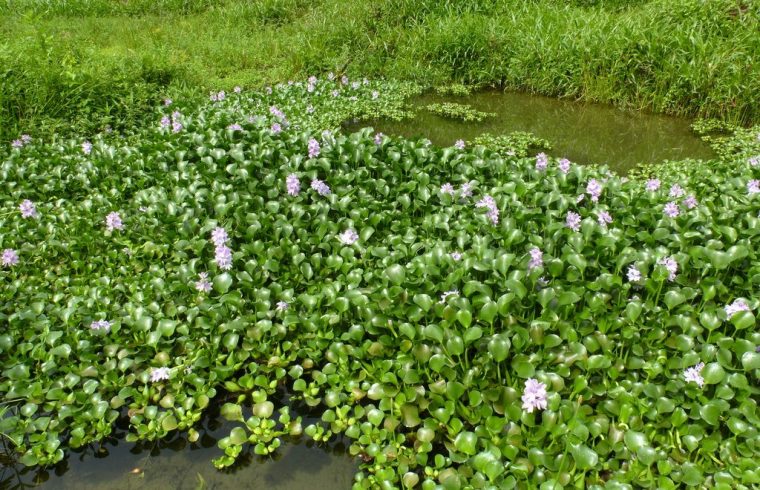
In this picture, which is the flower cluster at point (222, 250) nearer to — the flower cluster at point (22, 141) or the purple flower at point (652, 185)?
the purple flower at point (652, 185)

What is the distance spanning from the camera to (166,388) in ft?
10.5

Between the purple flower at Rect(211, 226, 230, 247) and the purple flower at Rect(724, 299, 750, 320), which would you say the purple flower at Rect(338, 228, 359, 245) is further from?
the purple flower at Rect(724, 299, 750, 320)

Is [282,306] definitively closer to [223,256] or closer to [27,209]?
[223,256]

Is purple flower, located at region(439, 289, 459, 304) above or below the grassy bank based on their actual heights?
above

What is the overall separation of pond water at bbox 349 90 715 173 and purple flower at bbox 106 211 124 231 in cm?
384

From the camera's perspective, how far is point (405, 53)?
9227mm

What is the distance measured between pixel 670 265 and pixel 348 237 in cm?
185

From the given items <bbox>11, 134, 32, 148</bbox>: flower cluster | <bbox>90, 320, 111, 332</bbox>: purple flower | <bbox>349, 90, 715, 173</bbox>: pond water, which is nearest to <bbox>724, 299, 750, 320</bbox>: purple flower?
<bbox>90, 320, 111, 332</bbox>: purple flower


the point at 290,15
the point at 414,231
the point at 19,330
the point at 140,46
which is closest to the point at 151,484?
the point at 19,330

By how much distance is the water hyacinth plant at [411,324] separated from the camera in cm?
260

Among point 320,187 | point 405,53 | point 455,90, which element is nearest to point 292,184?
point 320,187

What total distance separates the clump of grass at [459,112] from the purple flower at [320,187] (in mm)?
3896

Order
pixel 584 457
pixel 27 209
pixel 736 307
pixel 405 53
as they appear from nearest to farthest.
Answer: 1. pixel 584 457
2. pixel 736 307
3. pixel 27 209
4. pixel 405 53

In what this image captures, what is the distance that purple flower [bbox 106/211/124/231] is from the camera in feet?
13.8
